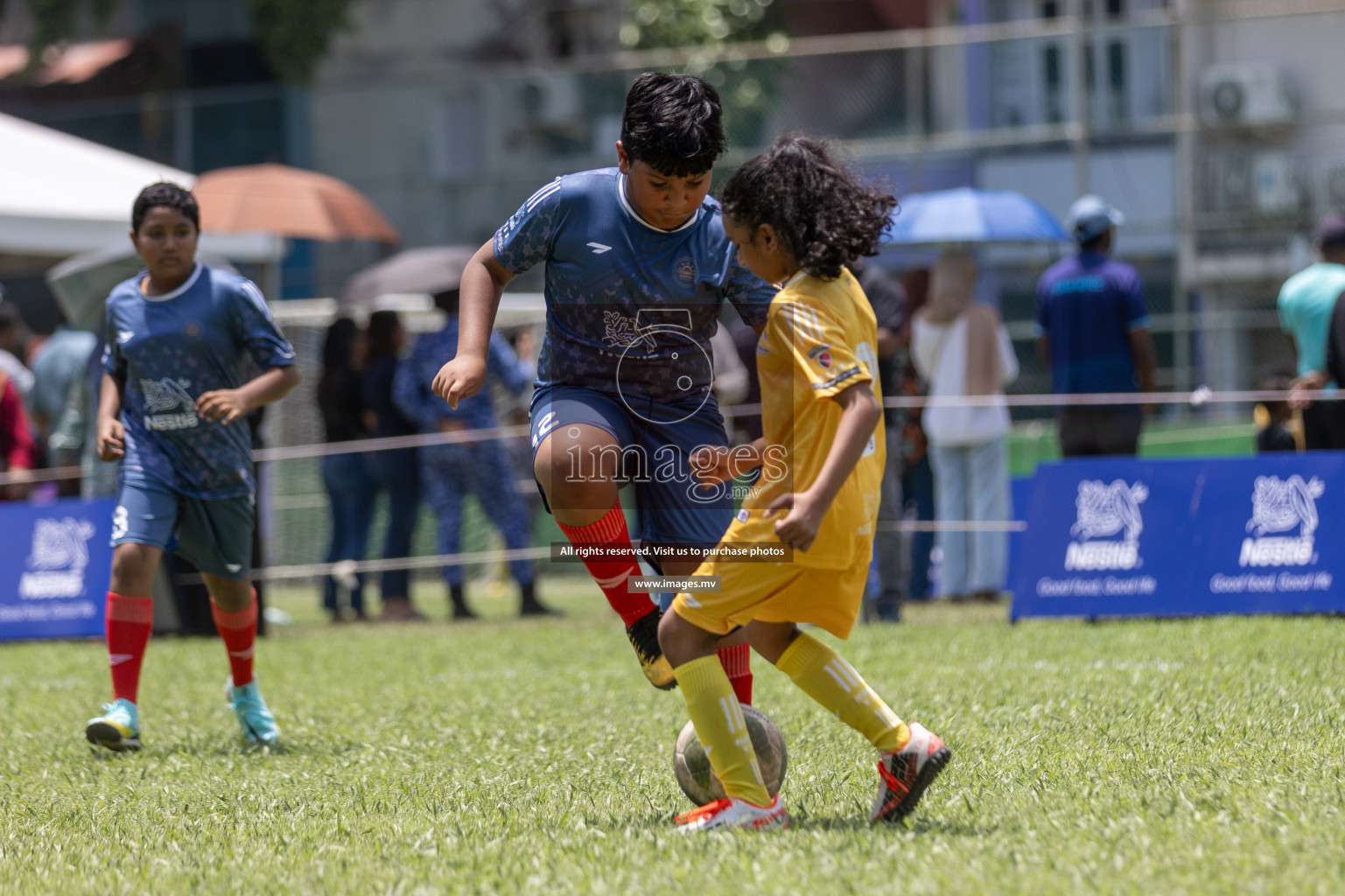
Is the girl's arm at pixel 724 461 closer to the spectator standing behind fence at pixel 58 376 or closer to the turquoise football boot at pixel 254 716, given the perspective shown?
the turquoise football boot at pixel 254 716

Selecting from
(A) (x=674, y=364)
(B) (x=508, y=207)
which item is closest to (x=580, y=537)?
(A) (x=674, y=364)

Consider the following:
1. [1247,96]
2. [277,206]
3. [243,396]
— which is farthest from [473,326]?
[1247,96]

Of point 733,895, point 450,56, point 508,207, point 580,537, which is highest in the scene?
point 450,56

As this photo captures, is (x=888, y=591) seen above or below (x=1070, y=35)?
below

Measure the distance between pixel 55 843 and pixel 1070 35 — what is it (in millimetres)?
11443

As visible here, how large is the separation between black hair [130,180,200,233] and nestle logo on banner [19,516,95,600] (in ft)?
16.9

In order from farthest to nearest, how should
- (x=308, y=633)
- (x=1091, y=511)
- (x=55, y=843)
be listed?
(x=308, y=633) → (x=1091, y=511) → (x=55, y=843)

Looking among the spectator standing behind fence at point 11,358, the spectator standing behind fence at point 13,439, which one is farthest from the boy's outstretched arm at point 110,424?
the spectator standing behind fence at point 11,358

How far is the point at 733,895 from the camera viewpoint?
10.5ft

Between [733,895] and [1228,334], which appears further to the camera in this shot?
[1228,334]

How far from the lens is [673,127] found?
4320mm

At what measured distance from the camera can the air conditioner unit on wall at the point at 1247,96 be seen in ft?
43.3

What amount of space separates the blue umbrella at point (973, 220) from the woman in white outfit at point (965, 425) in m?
0.20

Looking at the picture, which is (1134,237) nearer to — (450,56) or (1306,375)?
(1306,375)
